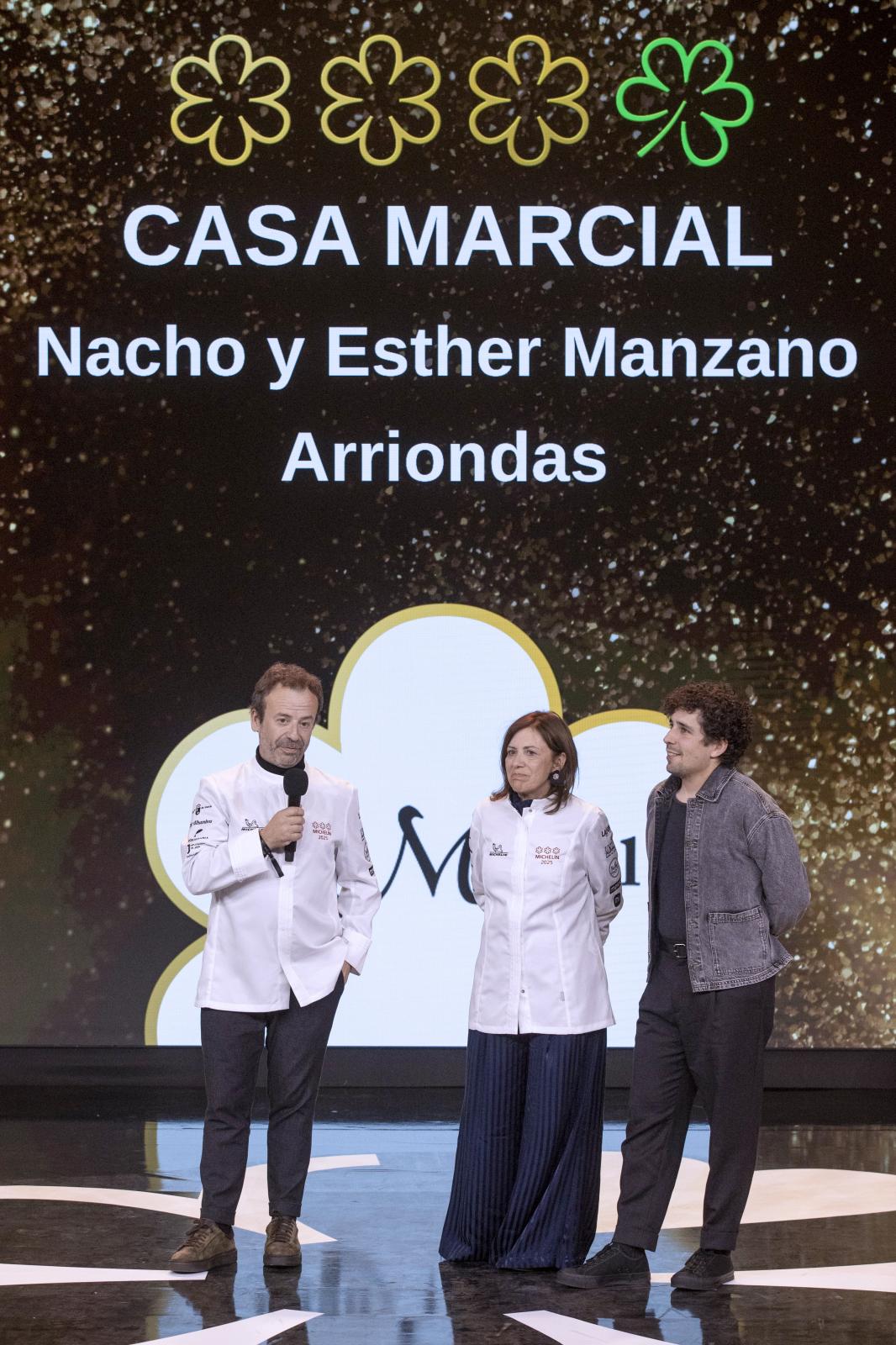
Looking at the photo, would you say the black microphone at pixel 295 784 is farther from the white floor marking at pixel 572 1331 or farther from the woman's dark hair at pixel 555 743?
the white floor marking at pixel 572 1331

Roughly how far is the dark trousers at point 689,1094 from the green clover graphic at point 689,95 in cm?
344

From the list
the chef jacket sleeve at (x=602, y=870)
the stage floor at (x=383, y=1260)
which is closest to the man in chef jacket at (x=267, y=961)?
the stage floor at (x=383, y=1260)

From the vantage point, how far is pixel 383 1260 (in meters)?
3.59

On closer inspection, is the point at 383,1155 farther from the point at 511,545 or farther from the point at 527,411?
the point at 527,411

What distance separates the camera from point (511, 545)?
562 centimetres

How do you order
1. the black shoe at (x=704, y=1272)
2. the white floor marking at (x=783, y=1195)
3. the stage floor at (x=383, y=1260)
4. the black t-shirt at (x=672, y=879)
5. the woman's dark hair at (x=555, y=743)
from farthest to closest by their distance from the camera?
the white floor marking at (x=783, y=1195) < the woman's dark hair at (x=555, y=743) < the black t-shirt at (x=672, y=879) < the black shoe at (x=704, y=1272) < the stage floor at (x=383, y=1260)

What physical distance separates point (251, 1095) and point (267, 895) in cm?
47

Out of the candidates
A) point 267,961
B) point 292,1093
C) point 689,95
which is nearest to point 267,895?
point 267,961

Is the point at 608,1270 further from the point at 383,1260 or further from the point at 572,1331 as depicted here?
the point at 383,1260

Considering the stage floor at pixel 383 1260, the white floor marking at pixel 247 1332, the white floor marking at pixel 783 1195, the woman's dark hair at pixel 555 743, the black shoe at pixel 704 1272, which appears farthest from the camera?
the white floor marking at pixel 783 1195

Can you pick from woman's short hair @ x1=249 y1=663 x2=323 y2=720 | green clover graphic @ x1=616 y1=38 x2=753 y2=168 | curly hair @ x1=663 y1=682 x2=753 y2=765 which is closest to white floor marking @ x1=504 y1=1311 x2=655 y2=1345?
curly hair @ x1=663 y1=682 x2=753 y2=765

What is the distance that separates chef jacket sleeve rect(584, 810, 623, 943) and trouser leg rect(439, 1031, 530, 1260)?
36 cm

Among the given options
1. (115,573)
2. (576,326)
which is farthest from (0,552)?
(576,326)

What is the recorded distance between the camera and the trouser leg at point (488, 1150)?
354cm
